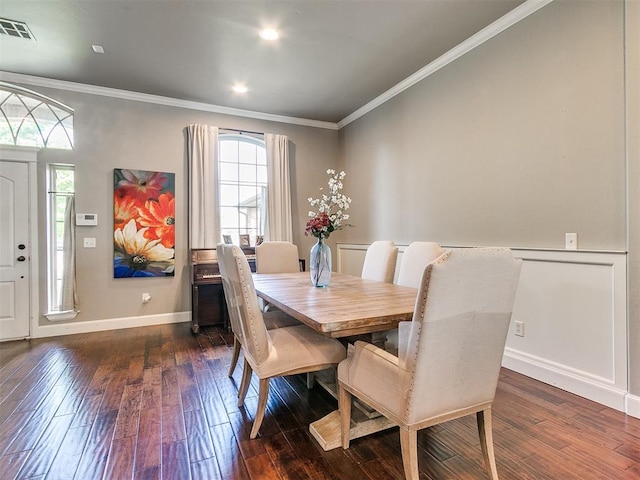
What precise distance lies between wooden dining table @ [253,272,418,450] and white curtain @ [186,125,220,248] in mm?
2104

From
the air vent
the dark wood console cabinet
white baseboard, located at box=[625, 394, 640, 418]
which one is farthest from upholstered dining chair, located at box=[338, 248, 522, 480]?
the air vent

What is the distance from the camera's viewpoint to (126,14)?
260 centimetres

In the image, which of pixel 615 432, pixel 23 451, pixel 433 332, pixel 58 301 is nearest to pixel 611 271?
pixel 615 432

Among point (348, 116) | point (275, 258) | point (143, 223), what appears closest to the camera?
point (275, 258)

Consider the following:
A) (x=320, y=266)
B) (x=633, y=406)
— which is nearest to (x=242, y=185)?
(x=320, y=266)

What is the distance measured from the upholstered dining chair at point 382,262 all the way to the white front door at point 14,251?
3.75 m

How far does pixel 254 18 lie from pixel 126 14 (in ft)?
3.30

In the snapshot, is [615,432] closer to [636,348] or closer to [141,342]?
[636,348]

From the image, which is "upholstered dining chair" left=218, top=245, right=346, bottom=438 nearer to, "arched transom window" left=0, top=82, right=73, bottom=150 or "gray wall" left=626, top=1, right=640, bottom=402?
"gray wall" left=626, top=1, right=640, bottom=402

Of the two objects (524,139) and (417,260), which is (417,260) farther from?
(524,139)

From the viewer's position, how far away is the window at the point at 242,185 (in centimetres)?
468

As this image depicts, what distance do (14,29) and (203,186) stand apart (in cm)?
216

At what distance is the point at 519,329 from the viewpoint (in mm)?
2689

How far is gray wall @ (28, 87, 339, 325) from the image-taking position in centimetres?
386
